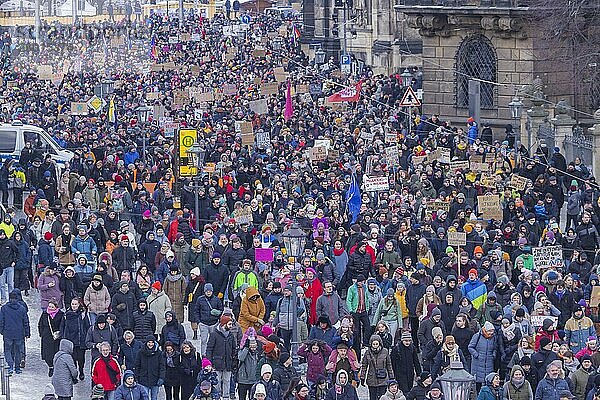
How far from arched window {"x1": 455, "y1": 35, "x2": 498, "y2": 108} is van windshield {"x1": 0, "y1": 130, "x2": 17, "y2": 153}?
11.4m

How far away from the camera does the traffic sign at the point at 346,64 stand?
6650 cm

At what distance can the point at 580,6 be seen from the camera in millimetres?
45594

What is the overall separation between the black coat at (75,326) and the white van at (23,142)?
18.1 metres

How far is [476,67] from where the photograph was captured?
Answer: 48.9 metres

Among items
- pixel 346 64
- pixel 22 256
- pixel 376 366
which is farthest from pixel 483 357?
pixel 346 64

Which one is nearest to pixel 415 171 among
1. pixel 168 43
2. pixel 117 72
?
pixel 117 72

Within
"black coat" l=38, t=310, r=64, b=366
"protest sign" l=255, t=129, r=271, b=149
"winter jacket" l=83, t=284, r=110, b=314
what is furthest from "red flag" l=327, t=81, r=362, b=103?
"black coat" l=38, t=310, r=64, b=366

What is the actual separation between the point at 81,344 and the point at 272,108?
25.6 m

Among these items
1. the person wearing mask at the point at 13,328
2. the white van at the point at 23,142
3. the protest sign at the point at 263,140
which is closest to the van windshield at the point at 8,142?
the white van at the point at 23,142

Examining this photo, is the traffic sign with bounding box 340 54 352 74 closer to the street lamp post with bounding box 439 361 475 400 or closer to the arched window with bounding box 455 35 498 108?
the arched window with bounding box 455 35 498 108

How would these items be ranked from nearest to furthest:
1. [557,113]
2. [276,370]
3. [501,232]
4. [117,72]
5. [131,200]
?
[276,370]
[501,232]
[131,200]
[557,113]
[117,72]

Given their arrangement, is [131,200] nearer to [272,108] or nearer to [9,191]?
[9,191]

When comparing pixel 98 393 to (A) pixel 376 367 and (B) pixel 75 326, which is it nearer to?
(B) pixel 75 326

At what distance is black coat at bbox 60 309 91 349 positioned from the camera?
24688 mm
